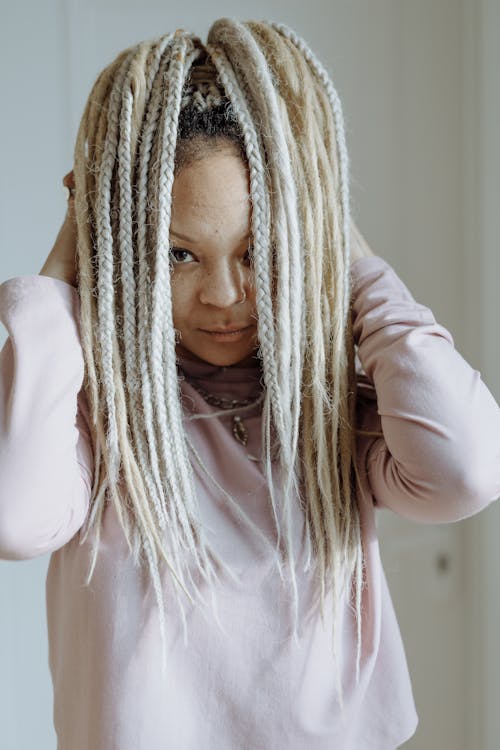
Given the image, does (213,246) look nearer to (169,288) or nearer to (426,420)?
(169,288)

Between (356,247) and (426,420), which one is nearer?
(426,420)

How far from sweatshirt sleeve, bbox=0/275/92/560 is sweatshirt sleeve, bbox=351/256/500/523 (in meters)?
0.22

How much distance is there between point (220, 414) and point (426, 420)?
0.58 feet

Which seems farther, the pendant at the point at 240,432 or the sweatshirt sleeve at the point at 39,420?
the pendant at the point at 240,432

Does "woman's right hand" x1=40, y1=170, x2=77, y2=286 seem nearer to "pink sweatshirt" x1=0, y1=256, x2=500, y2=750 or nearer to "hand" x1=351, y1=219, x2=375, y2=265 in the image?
"pink sweatshirt" x1=0, y1=256, x2=500, y2=750

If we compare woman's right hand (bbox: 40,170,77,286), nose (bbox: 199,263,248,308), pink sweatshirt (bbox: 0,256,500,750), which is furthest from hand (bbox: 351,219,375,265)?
woman's right hand (bbox: 40,170,77,286)

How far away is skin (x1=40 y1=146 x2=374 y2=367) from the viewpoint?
0.62m

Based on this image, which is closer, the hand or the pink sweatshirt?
the pink sweatshirt

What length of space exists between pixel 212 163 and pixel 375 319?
6.6 inches

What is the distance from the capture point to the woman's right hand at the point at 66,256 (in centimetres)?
67

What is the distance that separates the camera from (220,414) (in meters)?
0.70

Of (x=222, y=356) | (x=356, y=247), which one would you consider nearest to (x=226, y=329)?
(x=222, y=356)

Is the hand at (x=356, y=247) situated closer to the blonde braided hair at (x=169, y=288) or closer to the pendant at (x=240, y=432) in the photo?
the blonde braided hair at (x=169, y=288)

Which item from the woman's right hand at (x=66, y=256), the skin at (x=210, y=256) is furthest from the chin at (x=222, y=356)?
the woman's right hand at (x=66, y=256)
